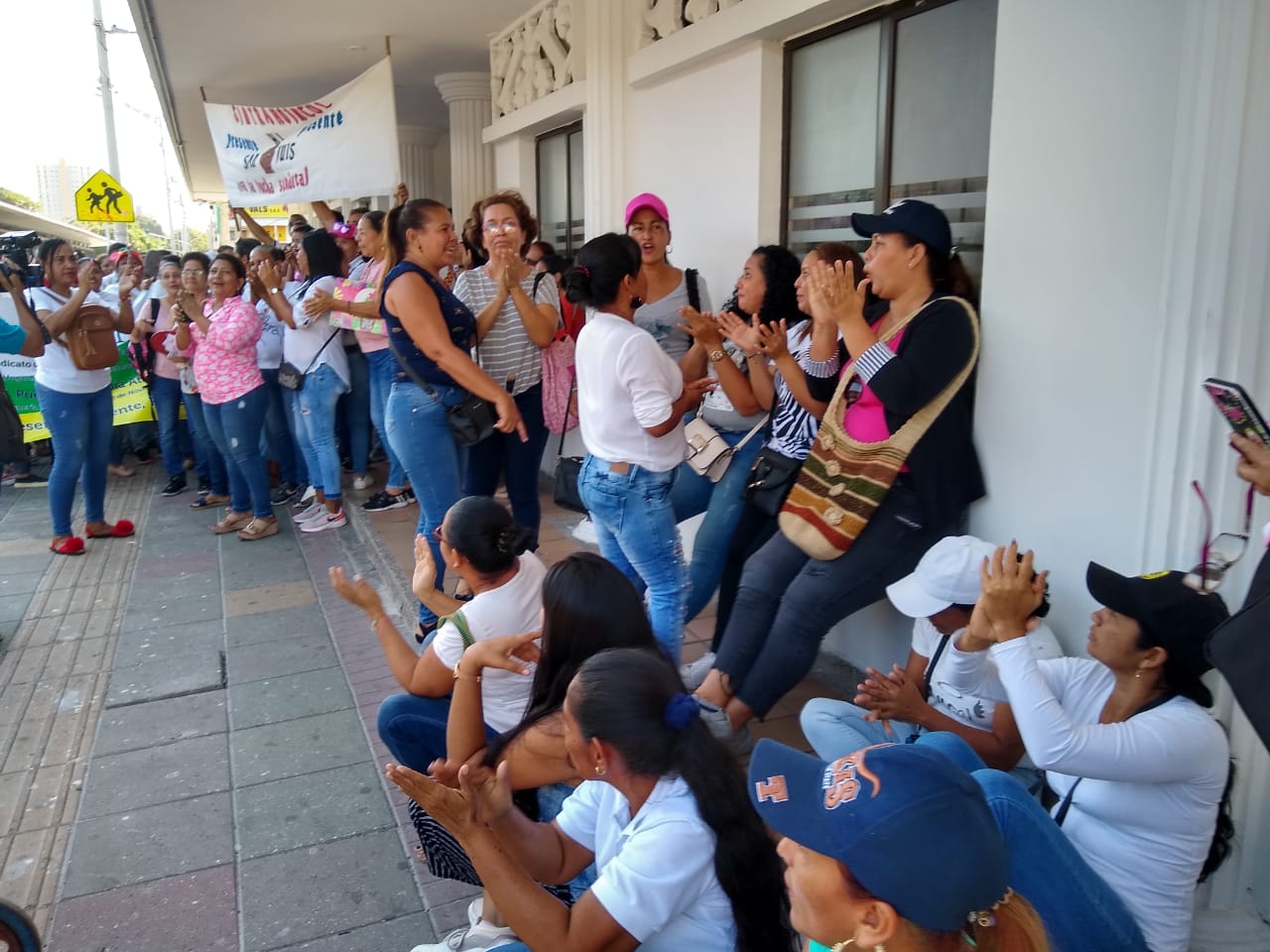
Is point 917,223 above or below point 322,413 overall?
above

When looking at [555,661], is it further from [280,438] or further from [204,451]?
[204,451]

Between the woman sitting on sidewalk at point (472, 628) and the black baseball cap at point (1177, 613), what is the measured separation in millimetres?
1431

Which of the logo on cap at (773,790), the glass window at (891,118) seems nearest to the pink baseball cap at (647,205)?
the glass window at (891,118)

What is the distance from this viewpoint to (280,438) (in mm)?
7379

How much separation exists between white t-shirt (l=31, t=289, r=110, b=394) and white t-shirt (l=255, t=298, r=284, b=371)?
44.9 inches

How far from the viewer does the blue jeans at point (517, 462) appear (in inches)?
166

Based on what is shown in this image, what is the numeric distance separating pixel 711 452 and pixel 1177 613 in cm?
207

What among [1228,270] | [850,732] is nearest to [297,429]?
[850,732]

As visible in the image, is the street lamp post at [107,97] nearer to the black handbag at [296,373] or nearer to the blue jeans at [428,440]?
the black handbag at [296,373]

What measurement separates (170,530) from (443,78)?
4.79 meters

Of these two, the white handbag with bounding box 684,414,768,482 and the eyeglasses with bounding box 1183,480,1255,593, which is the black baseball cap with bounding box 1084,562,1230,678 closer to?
the eyeglasses with bounding box 1183,480,1255,593

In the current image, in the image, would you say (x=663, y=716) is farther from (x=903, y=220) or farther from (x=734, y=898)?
(x=903, y=220)

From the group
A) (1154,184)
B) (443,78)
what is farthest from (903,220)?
(443,78)

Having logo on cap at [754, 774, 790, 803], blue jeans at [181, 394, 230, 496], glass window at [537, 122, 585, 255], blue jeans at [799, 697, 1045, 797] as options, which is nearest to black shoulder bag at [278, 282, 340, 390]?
blue jeans at [181, 394, 230, 496]
